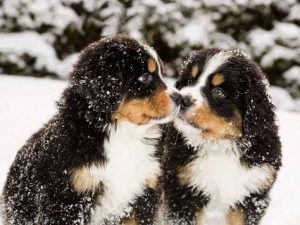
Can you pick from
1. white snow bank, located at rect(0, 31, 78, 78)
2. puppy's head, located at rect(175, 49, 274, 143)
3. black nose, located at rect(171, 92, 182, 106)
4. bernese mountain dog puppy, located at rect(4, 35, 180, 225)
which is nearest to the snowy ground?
white snow bank, located at rect(0, 31, 78, 78)

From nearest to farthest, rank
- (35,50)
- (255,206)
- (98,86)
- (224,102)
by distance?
(98,86)
(224,102)
(255,206)
(35,50)

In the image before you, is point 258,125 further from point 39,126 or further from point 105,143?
point 39,126

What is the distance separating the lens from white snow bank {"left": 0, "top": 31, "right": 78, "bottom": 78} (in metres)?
8.73

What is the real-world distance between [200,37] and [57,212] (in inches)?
196

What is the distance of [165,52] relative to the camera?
885cm

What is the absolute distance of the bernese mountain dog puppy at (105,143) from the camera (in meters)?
4.07

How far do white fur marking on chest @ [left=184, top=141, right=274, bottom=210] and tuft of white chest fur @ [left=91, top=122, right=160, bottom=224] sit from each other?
0.39 metres

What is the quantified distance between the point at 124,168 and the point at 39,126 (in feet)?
8.52

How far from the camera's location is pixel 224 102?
14.8 ft

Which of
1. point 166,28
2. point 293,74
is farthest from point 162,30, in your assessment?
point 293,74

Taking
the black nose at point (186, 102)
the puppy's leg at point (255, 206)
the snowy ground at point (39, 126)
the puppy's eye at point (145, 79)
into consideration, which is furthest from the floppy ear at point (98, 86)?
the snowy ground at point (39, 126)

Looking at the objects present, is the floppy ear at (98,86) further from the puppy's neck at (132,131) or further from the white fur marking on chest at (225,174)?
the white fur marking on chest at (225,174)

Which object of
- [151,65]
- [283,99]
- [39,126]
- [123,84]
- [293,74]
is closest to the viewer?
[123,84]

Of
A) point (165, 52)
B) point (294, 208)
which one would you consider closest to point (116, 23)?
point (165, 52)
